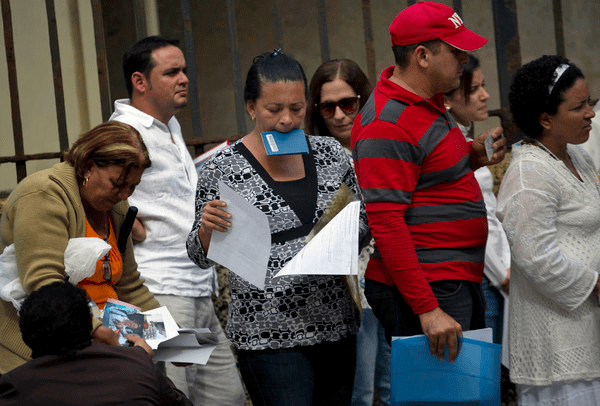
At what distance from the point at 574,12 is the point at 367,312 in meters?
4.70

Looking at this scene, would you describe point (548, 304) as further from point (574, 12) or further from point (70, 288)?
point (574, 12)

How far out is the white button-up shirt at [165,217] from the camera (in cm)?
352

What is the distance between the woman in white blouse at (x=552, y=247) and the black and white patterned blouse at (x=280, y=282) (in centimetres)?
58

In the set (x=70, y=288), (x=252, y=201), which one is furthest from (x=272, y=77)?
(x=70, y=288)

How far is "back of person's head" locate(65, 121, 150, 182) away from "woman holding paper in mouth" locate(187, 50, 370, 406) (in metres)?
0.23

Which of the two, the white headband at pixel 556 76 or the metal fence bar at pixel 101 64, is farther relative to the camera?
the metal fence bar at pixel 101 64

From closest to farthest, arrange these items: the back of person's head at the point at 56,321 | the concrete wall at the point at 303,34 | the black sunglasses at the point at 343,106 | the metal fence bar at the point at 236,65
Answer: the back of person's head at the point at 56,321 < the black sunglasses at the point at 343,106 < the metal fence bar at the point at 236,65 < the concrete wall at the point at 303,34

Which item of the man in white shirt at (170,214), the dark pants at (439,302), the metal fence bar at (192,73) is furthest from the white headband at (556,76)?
the metal fence bar at (192,73)

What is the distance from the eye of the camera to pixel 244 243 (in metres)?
2.49

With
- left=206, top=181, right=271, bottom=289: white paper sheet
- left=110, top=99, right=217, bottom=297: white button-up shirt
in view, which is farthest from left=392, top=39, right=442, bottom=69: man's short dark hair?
left=110, top=99, right=217, bottom=297: white button-up shirt

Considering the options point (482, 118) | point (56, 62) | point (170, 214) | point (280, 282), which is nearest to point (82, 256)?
point (280, 282)

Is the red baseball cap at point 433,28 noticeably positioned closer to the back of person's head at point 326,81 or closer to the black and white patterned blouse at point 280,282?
the black and white patterned blouse at point 280,282

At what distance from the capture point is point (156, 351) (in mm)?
2646

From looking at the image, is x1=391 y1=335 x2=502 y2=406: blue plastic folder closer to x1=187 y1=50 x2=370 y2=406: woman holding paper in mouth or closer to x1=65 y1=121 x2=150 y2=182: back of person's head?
x1=187 y1=50 x2=370 y2=406: woman holding paper in mouth
